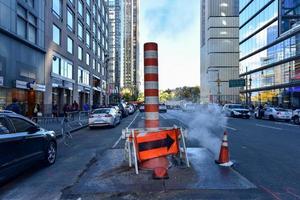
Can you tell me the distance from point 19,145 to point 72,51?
A: 41.2 metres

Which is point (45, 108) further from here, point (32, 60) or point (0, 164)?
point (0, 164)

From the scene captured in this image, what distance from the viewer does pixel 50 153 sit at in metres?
10.2

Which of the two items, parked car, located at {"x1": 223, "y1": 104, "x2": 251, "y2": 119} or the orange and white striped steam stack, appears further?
parked car, located at {"x1": 223, "y1": 104, "x2": 251, "y2": 119}

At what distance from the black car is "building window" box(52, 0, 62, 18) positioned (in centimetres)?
3117

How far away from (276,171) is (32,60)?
89.2ft

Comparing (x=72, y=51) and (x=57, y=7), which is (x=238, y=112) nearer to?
(x=72, y=51)

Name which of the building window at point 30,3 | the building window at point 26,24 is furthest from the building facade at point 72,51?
the building window at point 30,3

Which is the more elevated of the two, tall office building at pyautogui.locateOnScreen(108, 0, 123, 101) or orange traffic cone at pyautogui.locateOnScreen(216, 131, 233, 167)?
tall office building at pyautogui.locateOnScreen(108, 0, 123, 101)

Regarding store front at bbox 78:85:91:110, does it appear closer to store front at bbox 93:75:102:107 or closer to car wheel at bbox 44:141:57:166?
store front at bbox 93:75:102:107

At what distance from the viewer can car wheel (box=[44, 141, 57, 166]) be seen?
9.93m

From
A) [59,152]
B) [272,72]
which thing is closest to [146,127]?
[59,152]

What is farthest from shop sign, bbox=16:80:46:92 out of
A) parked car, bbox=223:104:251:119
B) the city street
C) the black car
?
parked car, bbox=223:104:251:119

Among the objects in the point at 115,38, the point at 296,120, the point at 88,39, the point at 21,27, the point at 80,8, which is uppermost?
the point at 115,38

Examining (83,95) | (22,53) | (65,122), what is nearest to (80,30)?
(83,95)
